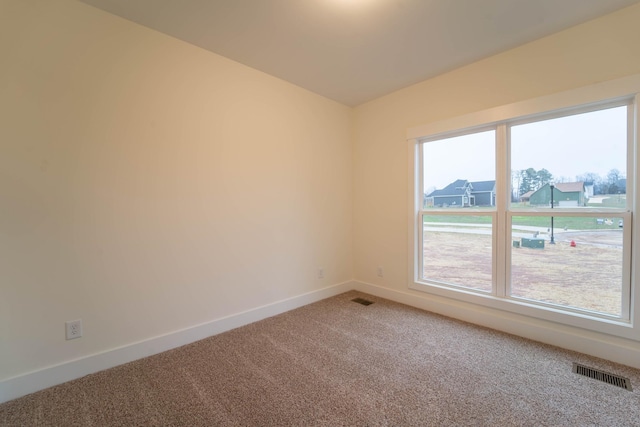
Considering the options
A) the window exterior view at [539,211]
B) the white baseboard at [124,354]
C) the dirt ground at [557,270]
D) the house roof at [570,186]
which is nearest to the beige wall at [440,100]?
the window exterior view at [539,211]

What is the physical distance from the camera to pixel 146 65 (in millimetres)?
2061

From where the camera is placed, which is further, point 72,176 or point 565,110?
point 565,110

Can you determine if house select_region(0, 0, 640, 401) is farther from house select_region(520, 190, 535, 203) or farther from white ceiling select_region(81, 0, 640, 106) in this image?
house select_region(520, 190, 535, 203)

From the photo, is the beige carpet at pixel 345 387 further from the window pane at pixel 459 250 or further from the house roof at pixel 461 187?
the house roof at pixel 461 187

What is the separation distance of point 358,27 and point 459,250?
2425mm

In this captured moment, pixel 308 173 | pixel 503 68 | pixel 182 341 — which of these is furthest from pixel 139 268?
pixel 503 68

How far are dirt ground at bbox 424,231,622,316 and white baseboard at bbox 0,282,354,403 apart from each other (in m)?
2.03

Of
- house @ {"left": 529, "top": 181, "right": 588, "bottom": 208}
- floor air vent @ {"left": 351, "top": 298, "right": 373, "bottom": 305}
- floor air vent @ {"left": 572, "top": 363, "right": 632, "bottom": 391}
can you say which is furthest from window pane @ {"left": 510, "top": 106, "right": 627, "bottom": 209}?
floor air vent @ {"left": 351, "top": 298, "right": 373, "bottom": 305}

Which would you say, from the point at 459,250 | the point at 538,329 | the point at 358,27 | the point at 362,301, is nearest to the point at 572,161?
the point at 459,250

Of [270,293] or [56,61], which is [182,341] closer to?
[270,293]

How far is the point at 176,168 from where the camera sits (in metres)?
2.22

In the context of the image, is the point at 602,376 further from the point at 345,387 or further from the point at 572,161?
the point at 345,387

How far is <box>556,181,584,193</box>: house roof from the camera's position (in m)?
2.15

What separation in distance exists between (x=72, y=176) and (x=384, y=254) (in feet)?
10.3
